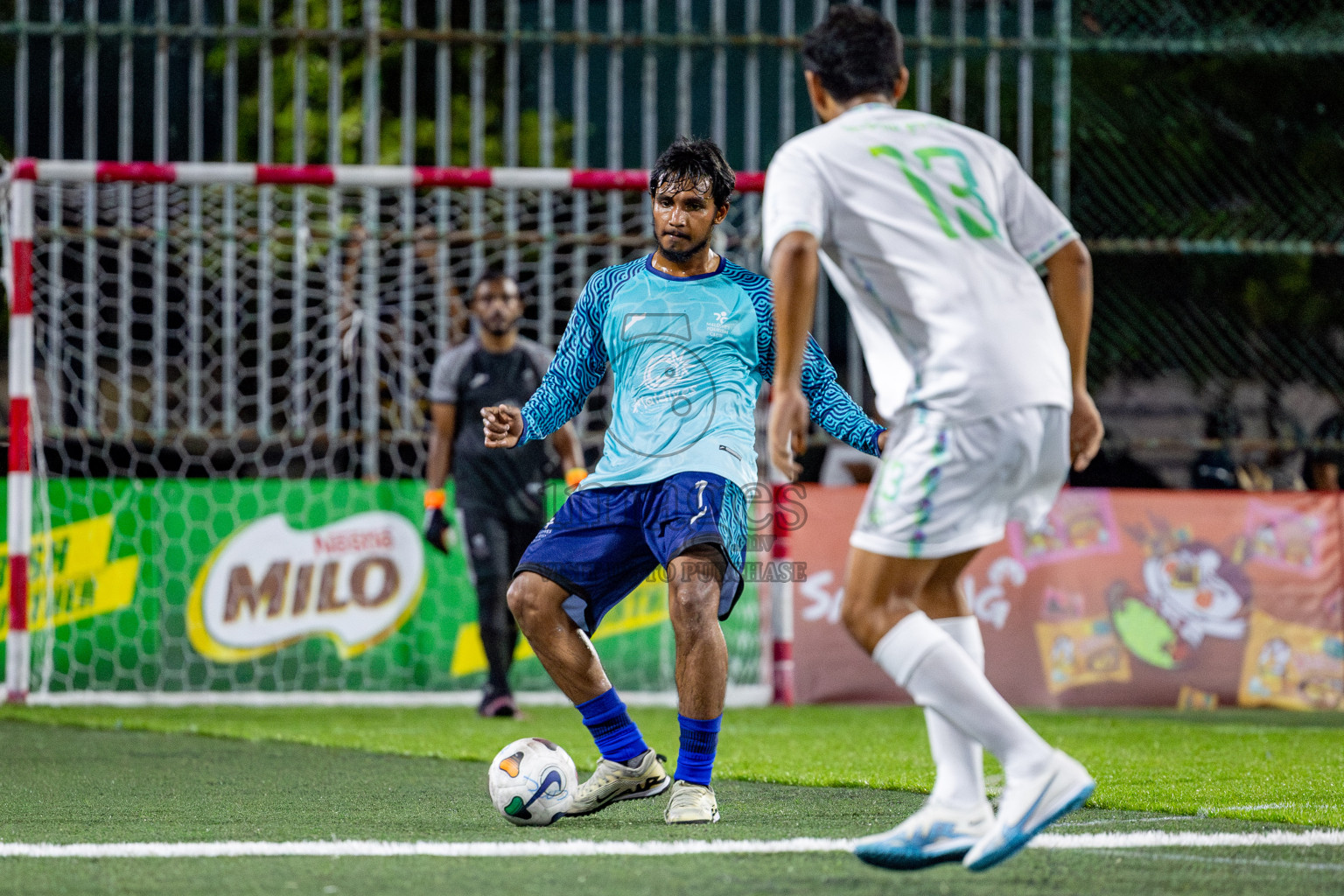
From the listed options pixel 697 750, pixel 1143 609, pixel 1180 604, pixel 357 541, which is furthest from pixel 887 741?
pixel 357 541

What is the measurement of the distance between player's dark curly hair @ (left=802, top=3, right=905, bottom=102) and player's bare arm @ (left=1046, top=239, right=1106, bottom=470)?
0.53 m

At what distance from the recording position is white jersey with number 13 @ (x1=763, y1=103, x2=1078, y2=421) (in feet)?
11.9

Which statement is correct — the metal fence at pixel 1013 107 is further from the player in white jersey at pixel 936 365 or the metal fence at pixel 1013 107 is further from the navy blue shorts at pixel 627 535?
the player in white jersey at pixel 936 365

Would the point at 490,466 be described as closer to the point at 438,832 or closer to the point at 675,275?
the point at 675,275

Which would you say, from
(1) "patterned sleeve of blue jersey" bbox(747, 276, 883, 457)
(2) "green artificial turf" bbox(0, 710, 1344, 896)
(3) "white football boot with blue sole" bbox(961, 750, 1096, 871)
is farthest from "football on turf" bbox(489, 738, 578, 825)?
(3) "white football boot with blue sole" bbox(961, 750, 1096, 871)

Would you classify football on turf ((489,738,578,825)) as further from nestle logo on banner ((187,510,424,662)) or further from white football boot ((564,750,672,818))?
nestle logo on banner ((187,510,424,662))

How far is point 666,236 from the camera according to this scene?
4.82 metres

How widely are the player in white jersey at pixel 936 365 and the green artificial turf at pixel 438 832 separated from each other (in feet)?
0.82

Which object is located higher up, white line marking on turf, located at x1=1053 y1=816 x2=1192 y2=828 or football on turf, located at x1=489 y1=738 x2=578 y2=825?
football on turf, located at x1=489 y1=738 x2=578 y2=825

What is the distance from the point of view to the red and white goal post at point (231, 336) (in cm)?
955

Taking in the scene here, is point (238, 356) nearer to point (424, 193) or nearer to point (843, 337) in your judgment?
point (424, 193)

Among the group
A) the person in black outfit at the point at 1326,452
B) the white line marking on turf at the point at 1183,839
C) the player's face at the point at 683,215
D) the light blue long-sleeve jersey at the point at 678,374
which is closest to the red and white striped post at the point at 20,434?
the light blue long-sleeve jersey at the point at 678,374

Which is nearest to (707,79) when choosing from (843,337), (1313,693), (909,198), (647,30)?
(647,30)

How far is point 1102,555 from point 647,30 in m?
4.50
